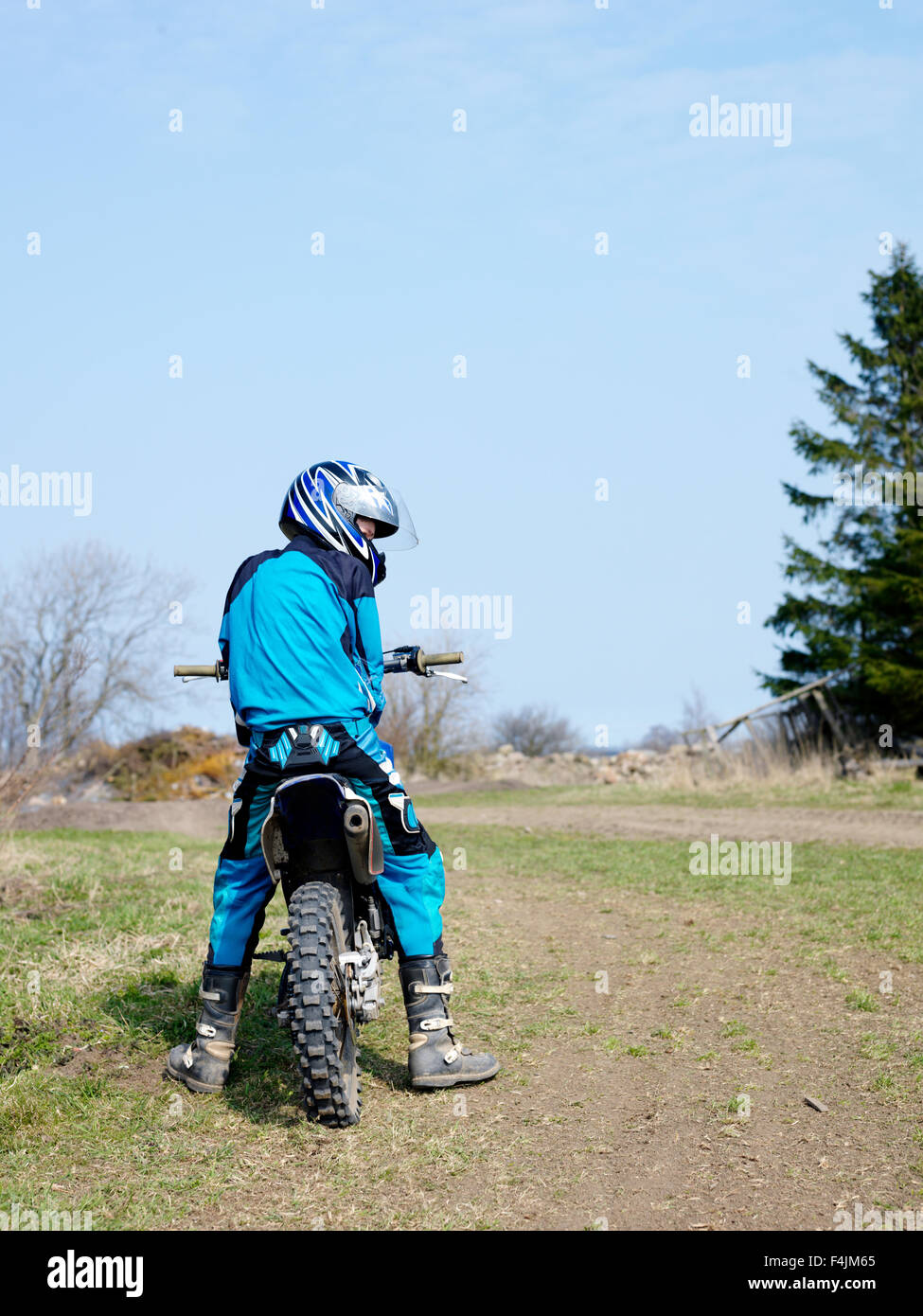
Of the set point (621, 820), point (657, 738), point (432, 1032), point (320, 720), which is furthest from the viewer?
point (657, 738)

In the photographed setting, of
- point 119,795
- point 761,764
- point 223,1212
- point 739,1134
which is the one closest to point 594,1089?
point 739,1134

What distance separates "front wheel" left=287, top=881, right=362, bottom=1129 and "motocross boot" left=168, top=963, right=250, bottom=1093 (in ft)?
2.01

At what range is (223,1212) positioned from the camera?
→ 357cm

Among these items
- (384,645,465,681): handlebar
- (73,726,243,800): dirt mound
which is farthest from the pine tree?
(384,645,465,681): handlebar

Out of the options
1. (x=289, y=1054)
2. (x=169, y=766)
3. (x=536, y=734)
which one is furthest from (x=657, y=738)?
(x=289, y=1054)

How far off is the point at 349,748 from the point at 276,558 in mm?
808

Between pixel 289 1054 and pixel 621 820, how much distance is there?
1210 centimetres

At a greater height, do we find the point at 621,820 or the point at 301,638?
the point at 301,638

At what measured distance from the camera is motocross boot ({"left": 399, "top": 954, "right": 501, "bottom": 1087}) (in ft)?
15.6

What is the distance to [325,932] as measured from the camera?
403 cm

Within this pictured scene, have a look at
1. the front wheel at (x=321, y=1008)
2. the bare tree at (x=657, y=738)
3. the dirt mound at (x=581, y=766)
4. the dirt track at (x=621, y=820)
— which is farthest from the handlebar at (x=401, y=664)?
the bare tree at (x=657, y=738)

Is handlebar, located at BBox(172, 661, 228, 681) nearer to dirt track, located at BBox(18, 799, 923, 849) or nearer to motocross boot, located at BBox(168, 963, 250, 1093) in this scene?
motocross boot, located at BBox(168, 963, 250, 1093)

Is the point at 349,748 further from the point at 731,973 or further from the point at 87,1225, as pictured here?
the point at 731,973

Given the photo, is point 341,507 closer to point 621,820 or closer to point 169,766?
point 621,820
